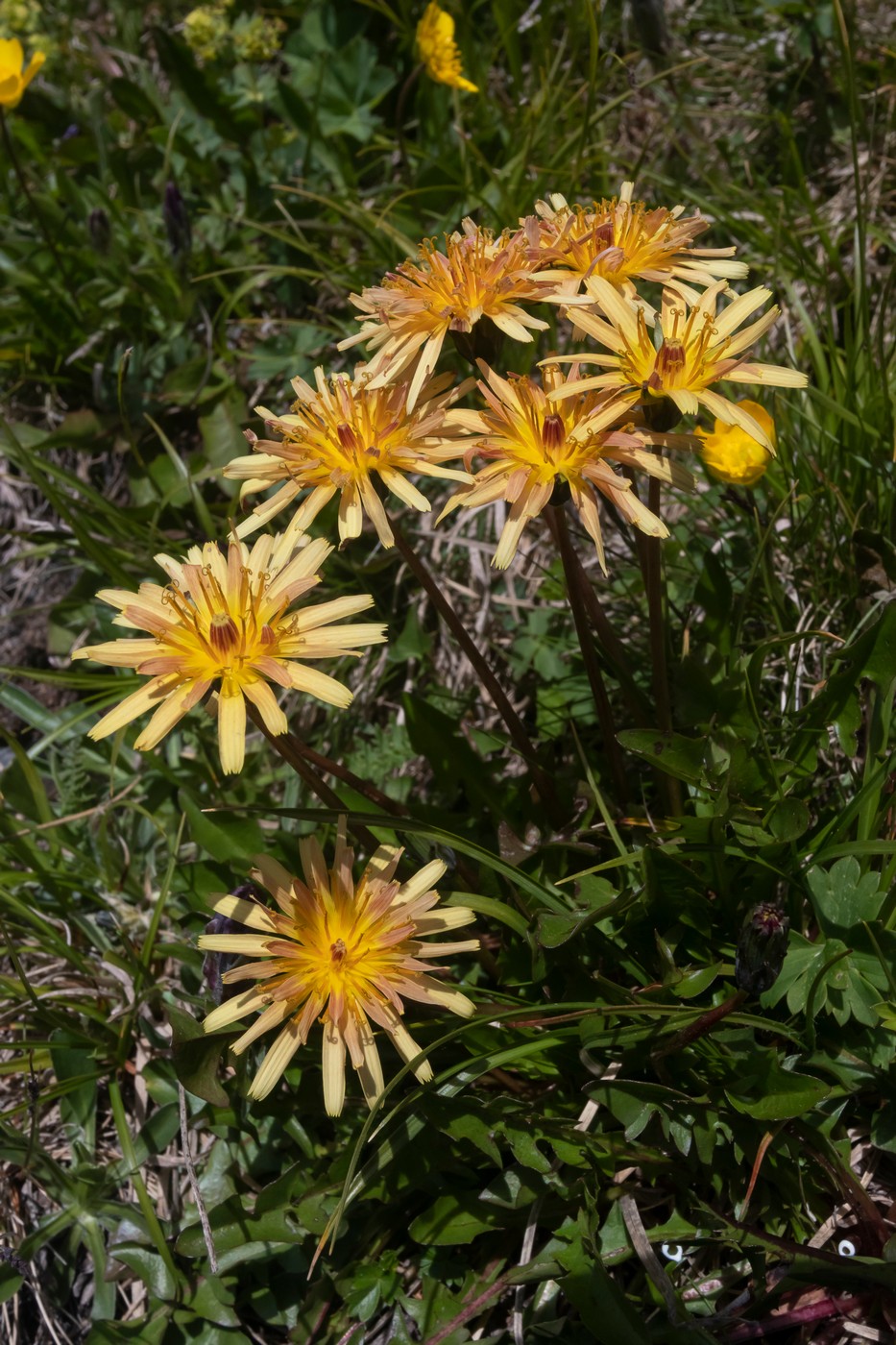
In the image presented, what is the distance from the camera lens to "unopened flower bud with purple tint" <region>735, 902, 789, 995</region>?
1.79m

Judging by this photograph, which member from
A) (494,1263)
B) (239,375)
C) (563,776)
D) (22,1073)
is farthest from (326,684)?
(239,375)

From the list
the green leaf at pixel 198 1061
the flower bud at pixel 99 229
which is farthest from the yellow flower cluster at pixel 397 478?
the flower bud at pixel 99 229

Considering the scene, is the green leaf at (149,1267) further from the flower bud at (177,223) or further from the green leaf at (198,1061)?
the flower bud at (177,223)

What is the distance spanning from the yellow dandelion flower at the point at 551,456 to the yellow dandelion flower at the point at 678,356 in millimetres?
52

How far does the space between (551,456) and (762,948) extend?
0.91 meters

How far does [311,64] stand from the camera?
394 centimetres

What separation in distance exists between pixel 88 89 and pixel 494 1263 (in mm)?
4444

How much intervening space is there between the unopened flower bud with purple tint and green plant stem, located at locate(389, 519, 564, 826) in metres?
0.52

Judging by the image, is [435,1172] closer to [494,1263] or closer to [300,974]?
[494,1263]

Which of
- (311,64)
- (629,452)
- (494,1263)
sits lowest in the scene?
(494,1263)

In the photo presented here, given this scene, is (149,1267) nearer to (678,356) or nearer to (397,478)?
(397,478)

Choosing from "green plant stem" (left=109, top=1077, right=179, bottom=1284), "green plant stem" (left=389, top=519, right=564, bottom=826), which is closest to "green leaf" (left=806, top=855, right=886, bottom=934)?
"green plant stem" (left=389, top=519, right=564, bottom=826)

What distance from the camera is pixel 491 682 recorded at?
2.13 m

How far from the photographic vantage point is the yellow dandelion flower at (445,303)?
6.08 ft
